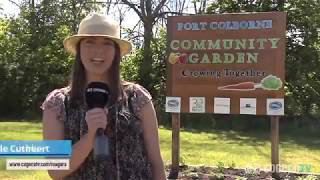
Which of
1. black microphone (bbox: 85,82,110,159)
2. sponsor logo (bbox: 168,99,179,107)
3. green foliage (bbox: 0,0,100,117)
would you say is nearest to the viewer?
black microphone (bbox: 85,82,110,159)

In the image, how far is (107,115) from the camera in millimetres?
2125

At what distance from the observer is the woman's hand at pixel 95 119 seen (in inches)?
76.0

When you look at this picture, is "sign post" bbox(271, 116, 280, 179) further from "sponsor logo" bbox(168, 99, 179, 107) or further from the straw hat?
the straw hat

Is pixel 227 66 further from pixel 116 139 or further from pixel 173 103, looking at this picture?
pixel 116 139

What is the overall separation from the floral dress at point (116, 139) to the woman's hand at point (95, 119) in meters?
0.20

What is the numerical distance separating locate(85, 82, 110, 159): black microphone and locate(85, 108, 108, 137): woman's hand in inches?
0.7

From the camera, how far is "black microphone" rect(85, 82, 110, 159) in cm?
191

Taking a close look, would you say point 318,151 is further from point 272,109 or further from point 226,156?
point 272,109

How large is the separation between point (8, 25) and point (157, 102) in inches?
402

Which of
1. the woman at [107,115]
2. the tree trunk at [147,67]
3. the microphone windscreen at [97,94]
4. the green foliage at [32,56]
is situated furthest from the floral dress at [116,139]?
the green foliage at [32,56]

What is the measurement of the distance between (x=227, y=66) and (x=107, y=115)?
6.09 meters

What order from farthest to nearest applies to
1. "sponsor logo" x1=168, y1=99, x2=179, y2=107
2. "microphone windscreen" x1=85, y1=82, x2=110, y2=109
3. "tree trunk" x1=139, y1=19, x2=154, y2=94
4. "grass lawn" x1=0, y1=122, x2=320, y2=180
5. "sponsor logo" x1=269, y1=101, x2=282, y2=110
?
"tree trunk" x1=139, y1=19, x2=154, y2=94
"grass lawn" x1=0, y1=122, x2=320, y2=180
"sponsor logo" x1=168, y1=99, x2=179, y2=107
"sponsor logo" x1=269, y1=101, x2=282, y2=110
"microphone windscreen" x1=85, y1=82, x2=110, y2=109

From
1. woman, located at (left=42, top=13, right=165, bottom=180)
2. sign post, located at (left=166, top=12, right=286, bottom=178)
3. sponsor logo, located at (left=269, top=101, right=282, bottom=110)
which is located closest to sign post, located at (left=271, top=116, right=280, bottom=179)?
sign post, located at (left=166, top=12, right=286, bottom=178)

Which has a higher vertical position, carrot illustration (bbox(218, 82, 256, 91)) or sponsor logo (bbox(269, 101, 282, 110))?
carrot illustration (bbox(218, 82, 256, 91))
